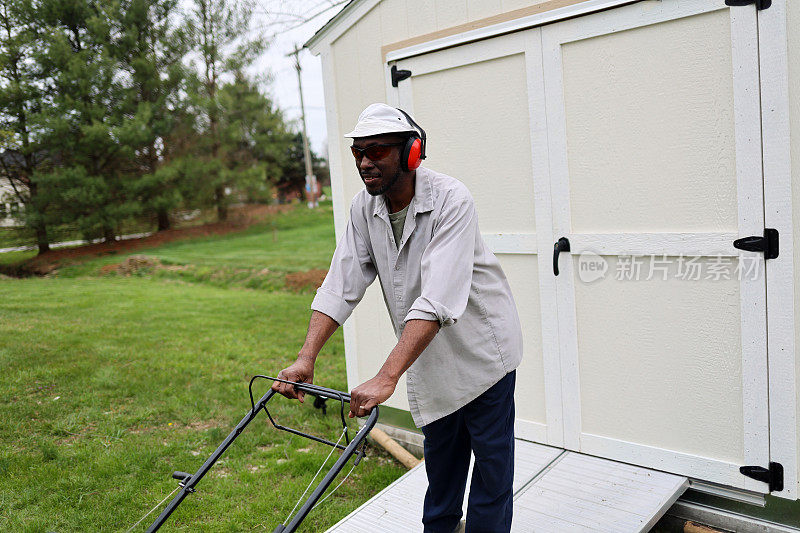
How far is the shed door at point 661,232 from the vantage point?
3.10 metres

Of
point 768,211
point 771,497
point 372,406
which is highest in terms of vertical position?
point 768,211

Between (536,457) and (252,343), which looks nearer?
(536,457)

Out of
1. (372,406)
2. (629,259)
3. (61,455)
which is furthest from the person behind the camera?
(61,455)

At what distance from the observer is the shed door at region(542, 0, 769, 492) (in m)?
3.10

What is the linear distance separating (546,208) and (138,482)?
3104 millimetres

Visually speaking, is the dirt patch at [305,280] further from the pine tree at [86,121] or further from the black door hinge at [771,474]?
the black door hinge at [771,474]

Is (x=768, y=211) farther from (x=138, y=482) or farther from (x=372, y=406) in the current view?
(x=138, y=482)

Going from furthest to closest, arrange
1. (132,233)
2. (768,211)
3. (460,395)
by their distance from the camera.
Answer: (132,233), (768,211), (460,395)

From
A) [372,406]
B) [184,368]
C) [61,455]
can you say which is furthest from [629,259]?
[184,368]

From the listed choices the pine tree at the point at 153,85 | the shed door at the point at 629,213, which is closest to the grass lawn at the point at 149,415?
the shed door at the point at 629,213

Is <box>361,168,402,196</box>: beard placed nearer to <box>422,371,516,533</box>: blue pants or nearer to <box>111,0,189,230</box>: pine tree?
<box>422,371,516,533</box>: blue pants

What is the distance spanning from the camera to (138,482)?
4.32 m

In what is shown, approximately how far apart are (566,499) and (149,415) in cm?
363

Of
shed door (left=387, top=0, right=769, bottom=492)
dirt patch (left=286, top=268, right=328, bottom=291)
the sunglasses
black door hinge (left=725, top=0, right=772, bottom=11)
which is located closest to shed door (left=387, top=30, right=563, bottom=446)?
shed door (left=387, top=0, right=769, bottom=492)
